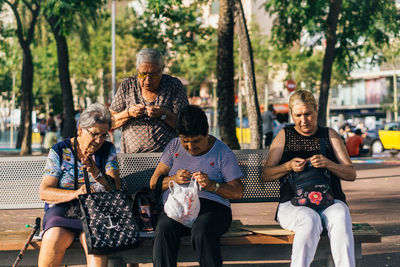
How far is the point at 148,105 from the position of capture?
578cm

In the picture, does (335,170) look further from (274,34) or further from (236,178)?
(274,34)

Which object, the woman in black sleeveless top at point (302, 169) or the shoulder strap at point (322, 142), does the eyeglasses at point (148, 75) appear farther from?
the shoulder strap at point (322, 142)

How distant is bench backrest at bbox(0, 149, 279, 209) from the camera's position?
5875 mm

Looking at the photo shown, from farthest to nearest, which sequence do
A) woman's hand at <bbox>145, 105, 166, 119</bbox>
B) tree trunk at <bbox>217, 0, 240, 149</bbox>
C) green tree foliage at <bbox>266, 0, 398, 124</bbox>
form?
green tree foliage at <bbox>266, 0, 398, 124</bbox>
tree trunk at <bbox>217, 0, 240, 149</bbox>
woman's hand at <bbox>145, 105, 166, 119</bbox>

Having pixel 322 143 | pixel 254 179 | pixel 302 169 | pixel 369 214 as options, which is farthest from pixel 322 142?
pixel 369 214

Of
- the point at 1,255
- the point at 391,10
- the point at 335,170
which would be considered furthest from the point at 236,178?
the point at 391,10

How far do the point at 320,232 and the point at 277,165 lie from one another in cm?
71

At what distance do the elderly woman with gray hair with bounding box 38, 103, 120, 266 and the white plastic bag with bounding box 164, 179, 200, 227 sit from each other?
0.53 meters

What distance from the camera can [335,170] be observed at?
201 inches

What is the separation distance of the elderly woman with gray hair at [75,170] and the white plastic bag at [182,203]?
53 centimetres

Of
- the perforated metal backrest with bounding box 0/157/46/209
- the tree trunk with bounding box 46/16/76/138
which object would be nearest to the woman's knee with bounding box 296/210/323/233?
the perforated metal backrest with bounding box 0/157/46/209

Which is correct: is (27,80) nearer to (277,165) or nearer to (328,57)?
(328,57)

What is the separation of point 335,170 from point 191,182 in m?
1.12

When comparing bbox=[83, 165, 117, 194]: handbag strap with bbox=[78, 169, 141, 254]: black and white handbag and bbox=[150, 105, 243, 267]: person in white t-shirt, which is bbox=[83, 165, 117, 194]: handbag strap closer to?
bbox=[78, 169, 141, 254]: black and white handbag
